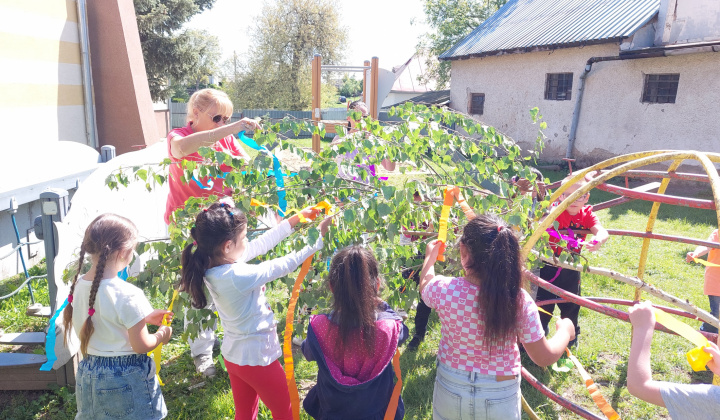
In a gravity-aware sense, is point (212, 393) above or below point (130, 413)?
below

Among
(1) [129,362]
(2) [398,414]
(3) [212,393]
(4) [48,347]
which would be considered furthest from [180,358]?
(2) [398,414]

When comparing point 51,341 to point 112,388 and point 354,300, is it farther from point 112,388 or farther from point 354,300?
point 354,300

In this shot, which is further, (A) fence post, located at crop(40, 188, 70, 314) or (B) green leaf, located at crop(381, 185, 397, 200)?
(A) fence post, located at crop(40, 188, 70, 314)

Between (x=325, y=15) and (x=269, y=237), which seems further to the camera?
(x=325, y=15)

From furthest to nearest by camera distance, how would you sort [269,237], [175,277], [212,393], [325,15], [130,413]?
1. [325,15]
2. [212,393]
3. [175,277]
4. [269,237]
5. [130,413]

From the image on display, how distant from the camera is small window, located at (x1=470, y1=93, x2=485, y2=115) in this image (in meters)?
15.2

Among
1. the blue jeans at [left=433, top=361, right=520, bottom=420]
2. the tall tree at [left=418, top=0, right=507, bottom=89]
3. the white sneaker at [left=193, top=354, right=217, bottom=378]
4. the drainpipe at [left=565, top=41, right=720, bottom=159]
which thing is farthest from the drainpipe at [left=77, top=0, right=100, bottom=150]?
the tall tree at [left=418, top=0, right=507, bottom=89]

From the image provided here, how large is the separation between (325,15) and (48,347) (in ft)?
90.2

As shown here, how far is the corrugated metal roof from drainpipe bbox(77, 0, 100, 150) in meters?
10.0

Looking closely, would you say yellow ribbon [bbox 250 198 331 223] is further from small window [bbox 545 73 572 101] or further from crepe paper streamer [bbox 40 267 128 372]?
small window [bbox 545 73 572 101]

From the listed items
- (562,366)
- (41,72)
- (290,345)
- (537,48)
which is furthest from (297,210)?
(537,48)

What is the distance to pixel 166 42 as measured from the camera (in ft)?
50.6

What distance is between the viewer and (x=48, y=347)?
2.47m

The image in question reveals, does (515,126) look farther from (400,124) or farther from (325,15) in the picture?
(325,15)
